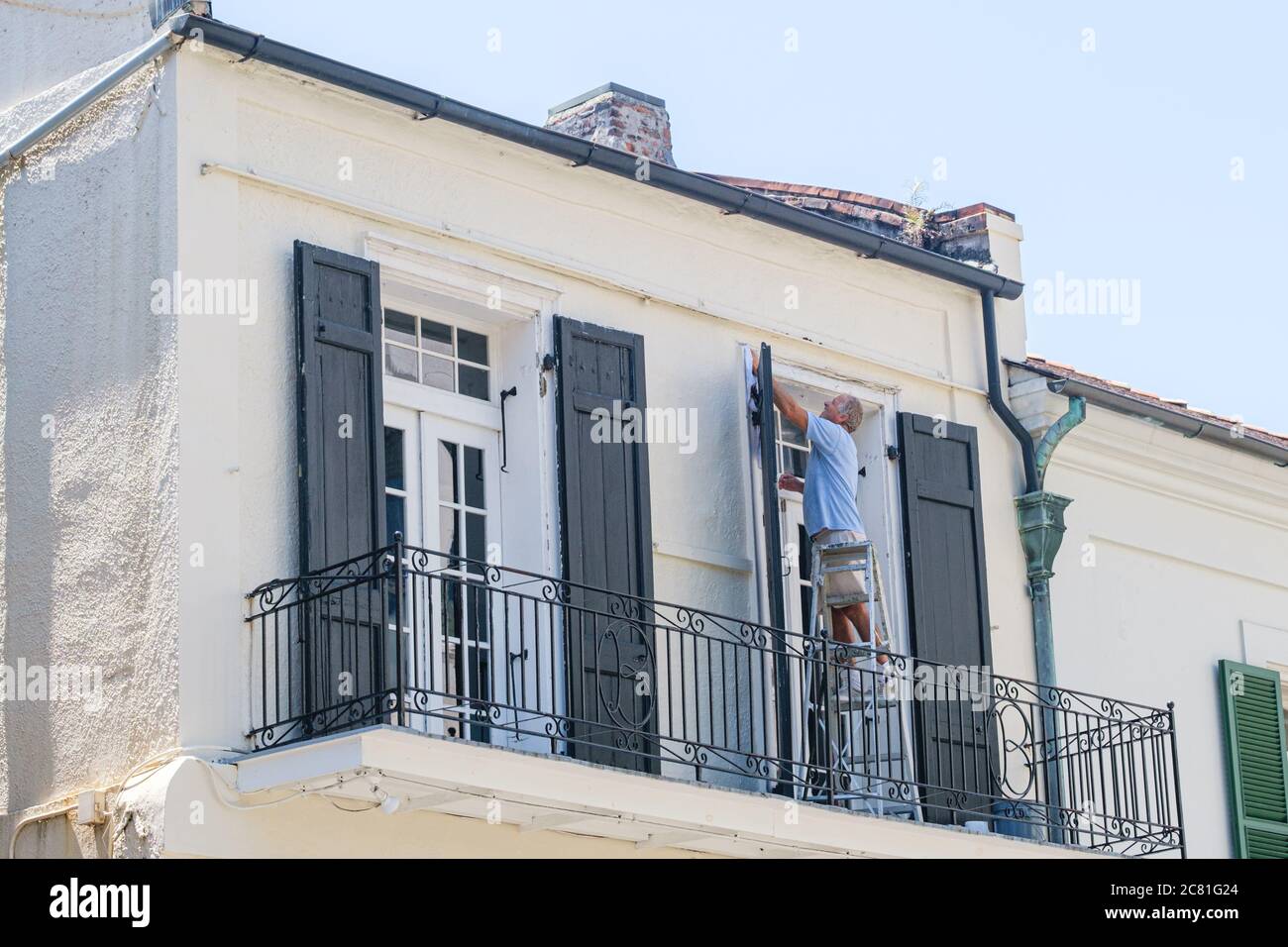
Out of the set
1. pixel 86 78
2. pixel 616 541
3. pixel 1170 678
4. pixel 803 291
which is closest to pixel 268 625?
pixel 616 541

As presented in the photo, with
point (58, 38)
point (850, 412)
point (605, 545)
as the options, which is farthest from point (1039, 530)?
point (58, 38)

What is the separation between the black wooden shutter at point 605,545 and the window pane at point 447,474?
51cm

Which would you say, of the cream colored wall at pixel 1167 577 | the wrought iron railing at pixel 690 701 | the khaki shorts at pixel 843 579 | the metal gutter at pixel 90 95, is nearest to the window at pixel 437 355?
the wrought iron railing at pixel 690 701

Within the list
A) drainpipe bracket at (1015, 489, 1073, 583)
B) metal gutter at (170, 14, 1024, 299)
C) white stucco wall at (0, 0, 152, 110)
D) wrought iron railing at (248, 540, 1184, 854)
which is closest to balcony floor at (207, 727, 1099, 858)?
wrought iron railing at (248, 540, 1184, 854)

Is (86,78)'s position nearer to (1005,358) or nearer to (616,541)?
(616,541)

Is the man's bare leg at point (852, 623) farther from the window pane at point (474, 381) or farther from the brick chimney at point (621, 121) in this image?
the brick chimney at point (621, 121)

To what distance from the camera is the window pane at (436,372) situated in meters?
11.8

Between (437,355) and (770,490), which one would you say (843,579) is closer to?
(770,490)

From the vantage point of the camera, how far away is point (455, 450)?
1186cm

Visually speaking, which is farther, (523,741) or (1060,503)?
(1060,503)
